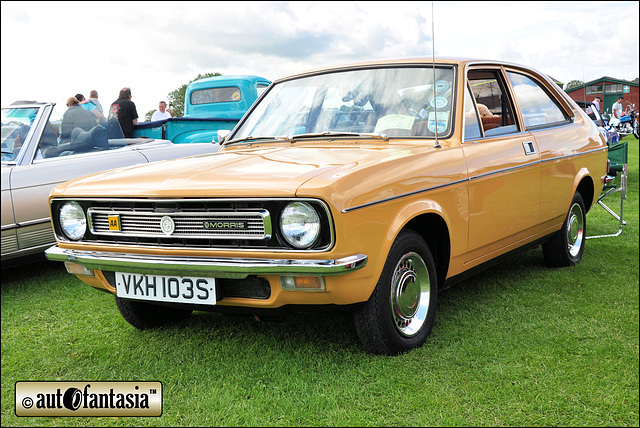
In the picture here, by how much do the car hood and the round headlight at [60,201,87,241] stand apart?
0.26 ft

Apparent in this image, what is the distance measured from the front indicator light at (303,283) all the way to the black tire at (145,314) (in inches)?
46.8

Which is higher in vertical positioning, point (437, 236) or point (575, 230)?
point (437, 236)

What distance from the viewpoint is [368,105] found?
3.93 metres

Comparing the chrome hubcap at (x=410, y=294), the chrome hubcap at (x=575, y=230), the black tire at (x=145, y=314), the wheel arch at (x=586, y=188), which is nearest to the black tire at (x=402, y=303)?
the chrome hubcap at (x=410, y=294)

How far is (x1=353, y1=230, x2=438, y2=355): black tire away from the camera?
10.1 feet

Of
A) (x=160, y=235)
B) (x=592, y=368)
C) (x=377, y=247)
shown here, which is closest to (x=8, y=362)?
(x=160, y=235)

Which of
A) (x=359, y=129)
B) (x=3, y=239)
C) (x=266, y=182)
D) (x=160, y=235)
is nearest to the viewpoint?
(x=266, y=182)

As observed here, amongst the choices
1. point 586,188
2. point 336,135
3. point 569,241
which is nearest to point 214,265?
point 336,135

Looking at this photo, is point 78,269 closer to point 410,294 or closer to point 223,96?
point 410,294

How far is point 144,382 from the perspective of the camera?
3121mm

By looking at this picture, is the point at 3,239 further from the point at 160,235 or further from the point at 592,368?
the point at 592,368

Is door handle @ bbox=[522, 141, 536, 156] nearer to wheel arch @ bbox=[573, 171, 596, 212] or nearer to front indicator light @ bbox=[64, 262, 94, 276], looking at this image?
wheel arch @ bbox=[573, 171, 596, 212]

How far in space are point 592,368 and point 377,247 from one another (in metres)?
1.25

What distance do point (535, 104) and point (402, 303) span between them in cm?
241
